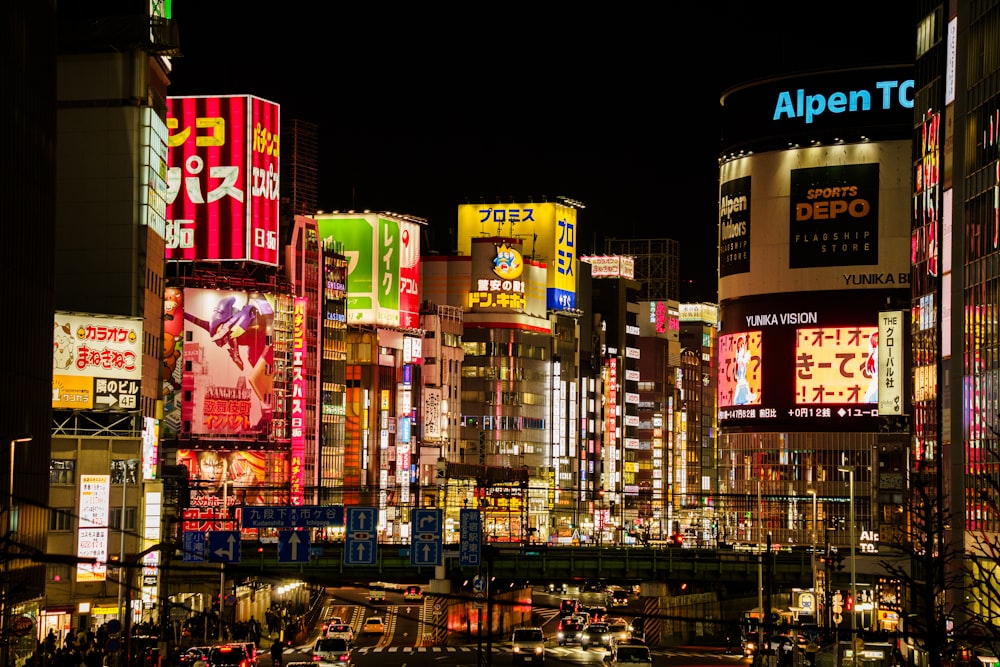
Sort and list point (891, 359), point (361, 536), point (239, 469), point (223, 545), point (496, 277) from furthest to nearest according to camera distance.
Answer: point (496, 277) < point (239, 469) < point (891, 359) < point (223, 545) < point (361, 536)

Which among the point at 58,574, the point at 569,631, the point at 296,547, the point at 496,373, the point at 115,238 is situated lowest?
the point at 569,631

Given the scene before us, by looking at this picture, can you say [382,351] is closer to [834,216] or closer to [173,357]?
[173,357]

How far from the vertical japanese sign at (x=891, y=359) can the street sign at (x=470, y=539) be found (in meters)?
41.5

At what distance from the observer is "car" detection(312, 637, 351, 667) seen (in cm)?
6222

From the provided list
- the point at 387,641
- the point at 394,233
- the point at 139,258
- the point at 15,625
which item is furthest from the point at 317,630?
the point at 394,233

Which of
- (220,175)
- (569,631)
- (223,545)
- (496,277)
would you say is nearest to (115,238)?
(220,175)

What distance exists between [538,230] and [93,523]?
Answer: 120142mm

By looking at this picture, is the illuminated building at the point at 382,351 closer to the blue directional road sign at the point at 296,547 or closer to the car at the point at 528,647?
the car at the point at 528,647

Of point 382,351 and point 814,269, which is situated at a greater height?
point 814,269

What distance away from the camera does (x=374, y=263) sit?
161 m

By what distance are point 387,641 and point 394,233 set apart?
2829 inches

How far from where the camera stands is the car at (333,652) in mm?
62219

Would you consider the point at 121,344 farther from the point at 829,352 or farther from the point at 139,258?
the point at 829,352

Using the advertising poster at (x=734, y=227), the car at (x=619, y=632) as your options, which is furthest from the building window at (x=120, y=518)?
the advertising poster at (x=734, y=227)
